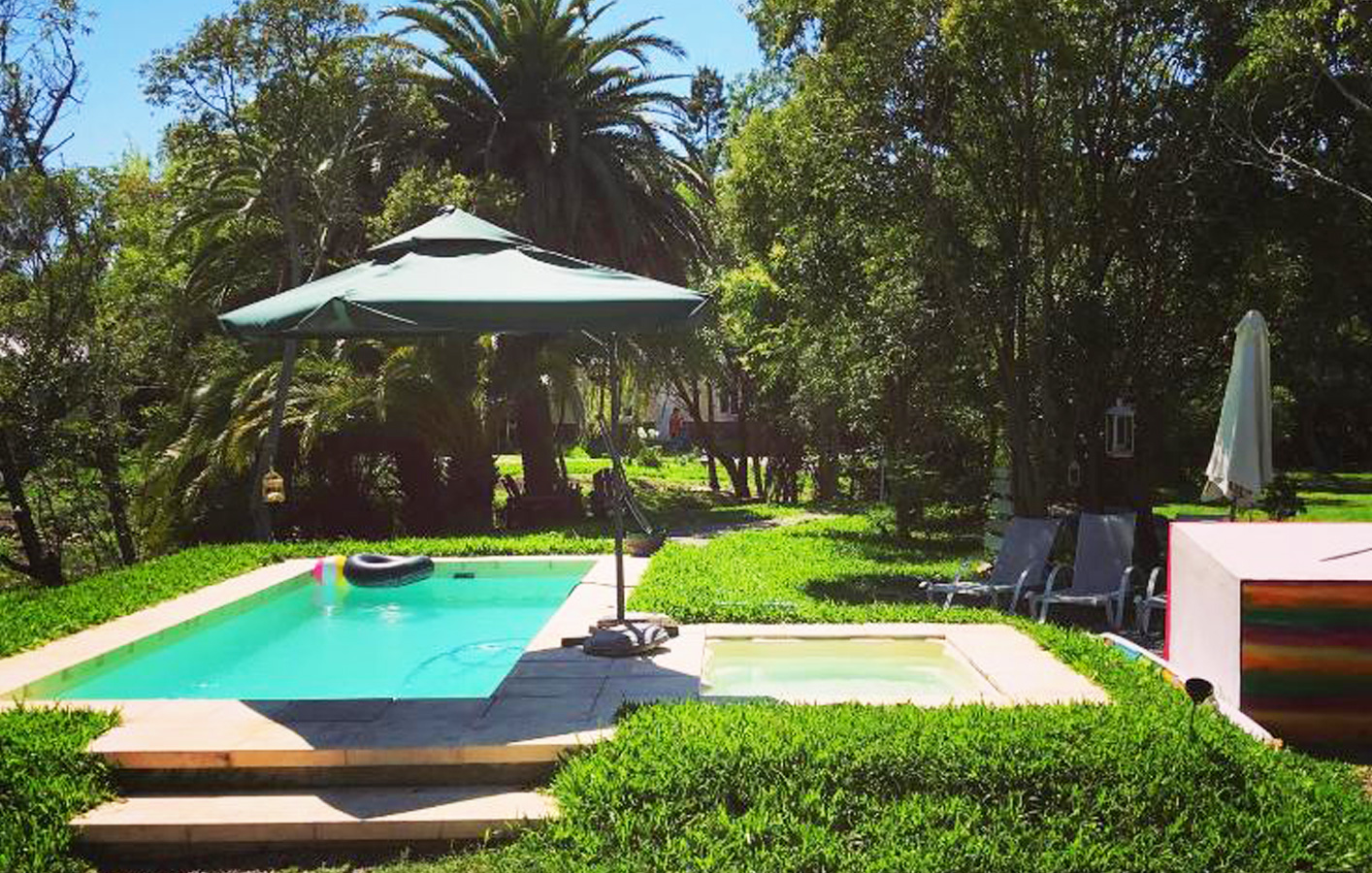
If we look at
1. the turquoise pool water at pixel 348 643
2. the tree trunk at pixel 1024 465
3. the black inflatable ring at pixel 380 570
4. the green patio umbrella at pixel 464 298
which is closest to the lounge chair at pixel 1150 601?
the tree trunk at pixel 1024 465

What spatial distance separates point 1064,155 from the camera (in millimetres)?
11109

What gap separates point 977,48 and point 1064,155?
6.41ft

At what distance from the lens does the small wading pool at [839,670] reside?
644 cm

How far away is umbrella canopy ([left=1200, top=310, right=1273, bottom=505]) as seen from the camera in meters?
8.58

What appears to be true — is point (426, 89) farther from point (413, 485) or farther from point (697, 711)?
point (697, 711)

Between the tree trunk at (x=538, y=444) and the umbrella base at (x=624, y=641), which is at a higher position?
the tree trunk at (x=538, y=444)

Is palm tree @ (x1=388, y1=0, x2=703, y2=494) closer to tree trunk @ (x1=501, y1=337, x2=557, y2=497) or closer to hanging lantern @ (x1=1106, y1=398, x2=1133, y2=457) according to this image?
tree trunk @ (x1=501, y1=337, x2=557, y2=497)

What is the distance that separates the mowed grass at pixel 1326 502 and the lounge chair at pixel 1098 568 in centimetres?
413

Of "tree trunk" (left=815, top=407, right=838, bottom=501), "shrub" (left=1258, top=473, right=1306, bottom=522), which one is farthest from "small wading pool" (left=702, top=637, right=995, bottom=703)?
"tree trunk" (left=815, top=407, right=838, bottom=501)

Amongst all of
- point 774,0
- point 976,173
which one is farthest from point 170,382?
point 976,173

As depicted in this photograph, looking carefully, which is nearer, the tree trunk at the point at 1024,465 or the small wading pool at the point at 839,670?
the small wading pool at the point at 839,670

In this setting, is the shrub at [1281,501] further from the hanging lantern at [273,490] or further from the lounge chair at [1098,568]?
the hanging lantern at [273,490]

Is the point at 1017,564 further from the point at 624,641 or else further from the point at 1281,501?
the point at 624,641

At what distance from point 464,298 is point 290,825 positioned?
2957mm
